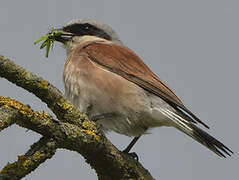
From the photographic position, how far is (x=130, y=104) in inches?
168

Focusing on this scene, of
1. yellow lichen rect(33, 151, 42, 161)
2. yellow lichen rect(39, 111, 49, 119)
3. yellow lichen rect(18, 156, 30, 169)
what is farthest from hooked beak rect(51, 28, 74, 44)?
yellow lichen rect(18, 156, 30, 169)

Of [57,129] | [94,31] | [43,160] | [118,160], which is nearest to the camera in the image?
[43,160]

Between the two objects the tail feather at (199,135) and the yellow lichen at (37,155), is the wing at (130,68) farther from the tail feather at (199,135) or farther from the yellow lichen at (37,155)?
the yellow lichen at (37,155)

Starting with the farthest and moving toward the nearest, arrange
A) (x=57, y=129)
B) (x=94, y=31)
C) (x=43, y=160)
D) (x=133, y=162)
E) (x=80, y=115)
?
(x=94, y=31) → (x=133, y=162) → (x=80, y=115) → (x=57, y=129) → (x=43, y=160)

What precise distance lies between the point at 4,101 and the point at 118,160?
1233mm

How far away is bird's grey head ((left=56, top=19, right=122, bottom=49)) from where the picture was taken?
556cm

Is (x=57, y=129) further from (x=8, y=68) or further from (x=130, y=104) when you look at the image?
(x=130, y=104)

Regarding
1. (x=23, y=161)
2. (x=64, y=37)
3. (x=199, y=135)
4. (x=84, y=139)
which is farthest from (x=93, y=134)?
(x=64, y=37)

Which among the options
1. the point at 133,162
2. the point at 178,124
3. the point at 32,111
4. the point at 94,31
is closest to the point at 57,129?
the point at 32,111

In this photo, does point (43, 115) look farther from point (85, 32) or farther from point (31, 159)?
point (85, 32)

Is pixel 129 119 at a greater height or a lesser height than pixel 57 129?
greater

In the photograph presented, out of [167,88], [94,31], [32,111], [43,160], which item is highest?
[94,31]

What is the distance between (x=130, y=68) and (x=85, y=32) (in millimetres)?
1277

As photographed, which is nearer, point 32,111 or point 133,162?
point 32,111
